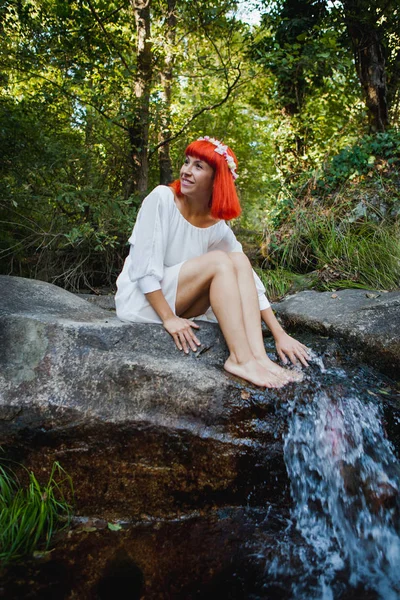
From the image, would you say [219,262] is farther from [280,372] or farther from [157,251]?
[280,372]

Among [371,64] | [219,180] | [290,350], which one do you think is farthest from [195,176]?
[371,64]

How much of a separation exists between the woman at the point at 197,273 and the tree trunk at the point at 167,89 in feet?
8.81

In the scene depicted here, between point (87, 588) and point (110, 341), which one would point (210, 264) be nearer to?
point (110, 341)

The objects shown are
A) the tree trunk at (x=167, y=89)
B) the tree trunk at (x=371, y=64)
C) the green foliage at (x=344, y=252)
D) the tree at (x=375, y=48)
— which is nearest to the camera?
the green foliage at (x=344, y=252)

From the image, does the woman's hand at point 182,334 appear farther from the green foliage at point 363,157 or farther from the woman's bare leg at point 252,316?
the green foliage at point 363,157

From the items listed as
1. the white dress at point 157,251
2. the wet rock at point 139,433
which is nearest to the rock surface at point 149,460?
the wet rock at point 139,433

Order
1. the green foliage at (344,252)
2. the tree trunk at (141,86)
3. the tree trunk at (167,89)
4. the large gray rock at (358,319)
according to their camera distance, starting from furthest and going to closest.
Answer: the tree trunk at (167,89) → the tree trunk at (141,86) → the green foliage at (344,252) → the large gray rock at (358,319)

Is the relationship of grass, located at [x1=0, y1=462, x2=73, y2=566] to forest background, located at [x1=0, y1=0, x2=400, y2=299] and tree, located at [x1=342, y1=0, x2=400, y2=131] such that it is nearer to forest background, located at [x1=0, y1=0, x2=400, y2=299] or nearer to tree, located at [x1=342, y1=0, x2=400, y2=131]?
forest background, located at [x1=0, y1=0, x2=400, y2=299]

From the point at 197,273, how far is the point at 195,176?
0.62 metres

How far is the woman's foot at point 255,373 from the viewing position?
2.14 m

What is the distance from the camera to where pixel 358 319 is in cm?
299

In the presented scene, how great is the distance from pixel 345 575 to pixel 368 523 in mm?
279

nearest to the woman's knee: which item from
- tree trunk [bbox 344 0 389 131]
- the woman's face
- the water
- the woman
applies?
the woman

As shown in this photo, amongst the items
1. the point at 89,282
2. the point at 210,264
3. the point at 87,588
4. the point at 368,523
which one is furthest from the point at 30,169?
the point at 368,523
